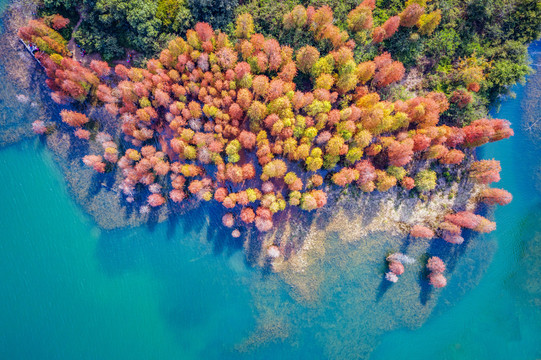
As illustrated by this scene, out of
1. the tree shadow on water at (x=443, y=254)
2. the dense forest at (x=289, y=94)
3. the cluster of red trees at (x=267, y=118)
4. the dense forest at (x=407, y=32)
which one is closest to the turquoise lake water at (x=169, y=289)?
the tree shadow on water at (x=443, y=254)

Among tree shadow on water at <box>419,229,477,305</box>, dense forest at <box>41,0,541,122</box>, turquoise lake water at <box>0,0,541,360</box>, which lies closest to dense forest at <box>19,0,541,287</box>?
dense forest at <box>41,0,541,122</box>

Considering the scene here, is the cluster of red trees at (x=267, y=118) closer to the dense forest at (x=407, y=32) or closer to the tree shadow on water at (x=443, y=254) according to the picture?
the dense forest at (x=407, y=32)

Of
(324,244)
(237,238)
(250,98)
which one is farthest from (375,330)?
(250,98)

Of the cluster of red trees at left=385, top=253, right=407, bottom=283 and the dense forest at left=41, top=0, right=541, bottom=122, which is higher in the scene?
the dense forest at left=41, top=0, right=541, bottom=122

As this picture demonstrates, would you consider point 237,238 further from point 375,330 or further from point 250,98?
point 375,330

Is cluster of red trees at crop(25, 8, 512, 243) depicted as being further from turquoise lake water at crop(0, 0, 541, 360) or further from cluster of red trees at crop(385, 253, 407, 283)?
turquoise lake water at crop(0, 0, 541, 360)

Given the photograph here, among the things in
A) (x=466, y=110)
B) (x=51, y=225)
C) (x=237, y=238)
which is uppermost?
(x=466, y=110)

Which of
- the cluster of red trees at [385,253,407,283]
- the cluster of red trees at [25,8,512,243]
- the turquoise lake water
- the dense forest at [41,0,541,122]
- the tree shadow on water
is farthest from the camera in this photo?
the tree shadow on water
